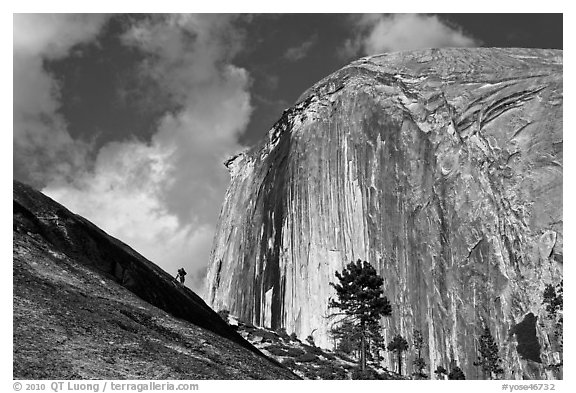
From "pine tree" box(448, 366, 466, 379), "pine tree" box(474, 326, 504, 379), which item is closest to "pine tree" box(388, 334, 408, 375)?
"pine tree" box(448, 366, 466, 379)

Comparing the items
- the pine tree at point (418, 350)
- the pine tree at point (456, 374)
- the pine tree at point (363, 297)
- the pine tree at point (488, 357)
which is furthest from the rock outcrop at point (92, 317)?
the pine tree at point (488, 357)

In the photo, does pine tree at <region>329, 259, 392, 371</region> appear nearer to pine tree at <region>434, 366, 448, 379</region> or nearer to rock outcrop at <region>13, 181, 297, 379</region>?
rock outcrop at <region>13, 181, 297, 379</region>

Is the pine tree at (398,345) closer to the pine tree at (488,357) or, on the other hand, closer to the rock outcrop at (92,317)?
the pine tree at (488,357)

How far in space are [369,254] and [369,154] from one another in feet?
60.1

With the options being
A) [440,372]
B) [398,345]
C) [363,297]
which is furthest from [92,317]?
[440,372]

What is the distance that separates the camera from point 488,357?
291 feet

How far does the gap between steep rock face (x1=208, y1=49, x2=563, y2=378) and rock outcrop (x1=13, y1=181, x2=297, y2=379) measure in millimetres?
64601

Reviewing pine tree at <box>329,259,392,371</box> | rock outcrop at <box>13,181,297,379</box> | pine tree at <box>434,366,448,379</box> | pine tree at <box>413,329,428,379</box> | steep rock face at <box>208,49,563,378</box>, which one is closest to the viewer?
rock outcrop at <box>13,181,297,379</box>

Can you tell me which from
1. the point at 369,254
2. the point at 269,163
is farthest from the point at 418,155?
the point at 269,163

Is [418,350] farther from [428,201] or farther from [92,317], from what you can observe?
[92,317]

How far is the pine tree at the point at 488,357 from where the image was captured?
88688mm

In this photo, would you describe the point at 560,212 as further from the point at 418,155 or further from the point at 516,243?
the point at 418,155

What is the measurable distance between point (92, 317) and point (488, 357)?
71.7m

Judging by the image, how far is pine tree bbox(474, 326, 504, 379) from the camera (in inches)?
3492
